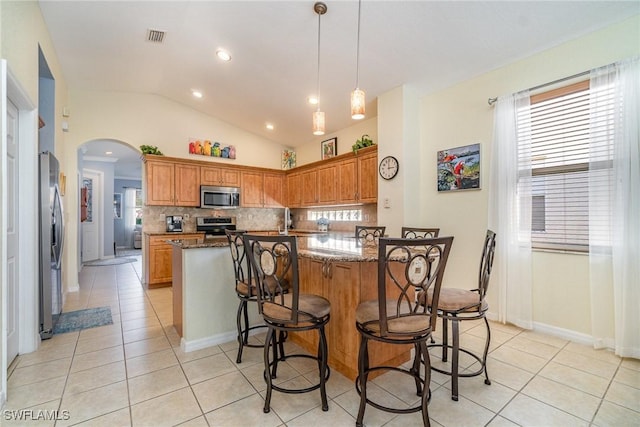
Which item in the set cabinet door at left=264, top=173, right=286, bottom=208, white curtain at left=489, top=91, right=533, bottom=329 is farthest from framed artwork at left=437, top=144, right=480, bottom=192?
cabinet door at left=264, top=173, right=286, bottom=208

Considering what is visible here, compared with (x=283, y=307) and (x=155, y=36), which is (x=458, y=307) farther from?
(x=155, y=36)

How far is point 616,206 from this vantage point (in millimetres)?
2445

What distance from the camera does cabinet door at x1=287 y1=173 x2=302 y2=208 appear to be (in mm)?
6141

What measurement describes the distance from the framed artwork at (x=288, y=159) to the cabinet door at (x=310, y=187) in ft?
2.97

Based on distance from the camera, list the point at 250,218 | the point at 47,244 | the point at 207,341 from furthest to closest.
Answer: the point at 250,218 < the point at 47,244 < the point at 207,341

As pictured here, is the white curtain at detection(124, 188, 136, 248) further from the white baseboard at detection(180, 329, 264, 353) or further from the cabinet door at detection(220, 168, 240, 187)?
the white baseboard at detection(180, 329, 264, 353)

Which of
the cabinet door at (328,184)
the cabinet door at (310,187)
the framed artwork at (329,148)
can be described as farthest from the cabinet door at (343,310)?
the framed artwork at (329,148)

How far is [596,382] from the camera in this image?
204 centimetres

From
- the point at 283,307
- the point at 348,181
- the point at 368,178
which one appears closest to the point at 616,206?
the point at 368,178

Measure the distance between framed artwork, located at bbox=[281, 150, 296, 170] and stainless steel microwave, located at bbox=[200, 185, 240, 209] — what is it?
1.36 m

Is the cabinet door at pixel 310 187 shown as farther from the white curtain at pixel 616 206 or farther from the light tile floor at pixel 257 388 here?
the white curtain at pixel 616 206

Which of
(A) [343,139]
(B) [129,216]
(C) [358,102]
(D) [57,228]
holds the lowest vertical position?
(D) [57,228]

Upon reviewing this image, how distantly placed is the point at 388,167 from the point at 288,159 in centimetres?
328

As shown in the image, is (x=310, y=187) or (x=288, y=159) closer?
(x=310, y=187)
